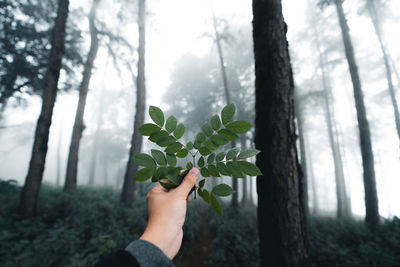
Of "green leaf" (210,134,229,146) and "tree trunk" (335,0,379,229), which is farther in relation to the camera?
"tree trunk" (335,0,379,229)

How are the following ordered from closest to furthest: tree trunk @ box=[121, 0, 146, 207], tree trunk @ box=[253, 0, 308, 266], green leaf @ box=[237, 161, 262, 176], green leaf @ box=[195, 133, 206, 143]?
1. green leaf @ box=[237, 161, 262, 176]
2. green leaf @ box=[195, 133, 206, 143]
3. tree trunk @ box=[253, 0, 308, 266]
4. tree trunk @ box=[121, 0, 146, 207]

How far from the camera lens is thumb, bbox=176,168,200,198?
38.4 inches

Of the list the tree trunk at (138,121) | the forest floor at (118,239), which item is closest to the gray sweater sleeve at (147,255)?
the forest floor at (118,239)

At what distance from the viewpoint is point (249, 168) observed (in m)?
0.85

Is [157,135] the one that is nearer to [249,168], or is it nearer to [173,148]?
[173,148]

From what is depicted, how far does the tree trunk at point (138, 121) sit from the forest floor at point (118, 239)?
0.74 meters

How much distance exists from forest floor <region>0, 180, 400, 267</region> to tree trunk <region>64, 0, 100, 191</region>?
1.90 meters

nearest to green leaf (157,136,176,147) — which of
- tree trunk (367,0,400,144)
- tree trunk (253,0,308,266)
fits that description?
tree trunk (253,0,308,266)

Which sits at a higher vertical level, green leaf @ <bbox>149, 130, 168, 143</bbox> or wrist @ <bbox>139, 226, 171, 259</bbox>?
green leaf @ <bbox>149, 130, 168, 143</bbox>

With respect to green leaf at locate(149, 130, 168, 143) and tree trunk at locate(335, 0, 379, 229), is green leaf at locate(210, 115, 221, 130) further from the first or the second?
tree trunk at locate(335, 0, 379, 229)

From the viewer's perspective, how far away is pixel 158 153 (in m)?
0.91

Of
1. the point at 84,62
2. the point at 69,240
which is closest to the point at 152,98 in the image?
the point at 84,62

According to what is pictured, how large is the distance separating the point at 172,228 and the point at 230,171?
43 cm

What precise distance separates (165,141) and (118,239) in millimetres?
5678
